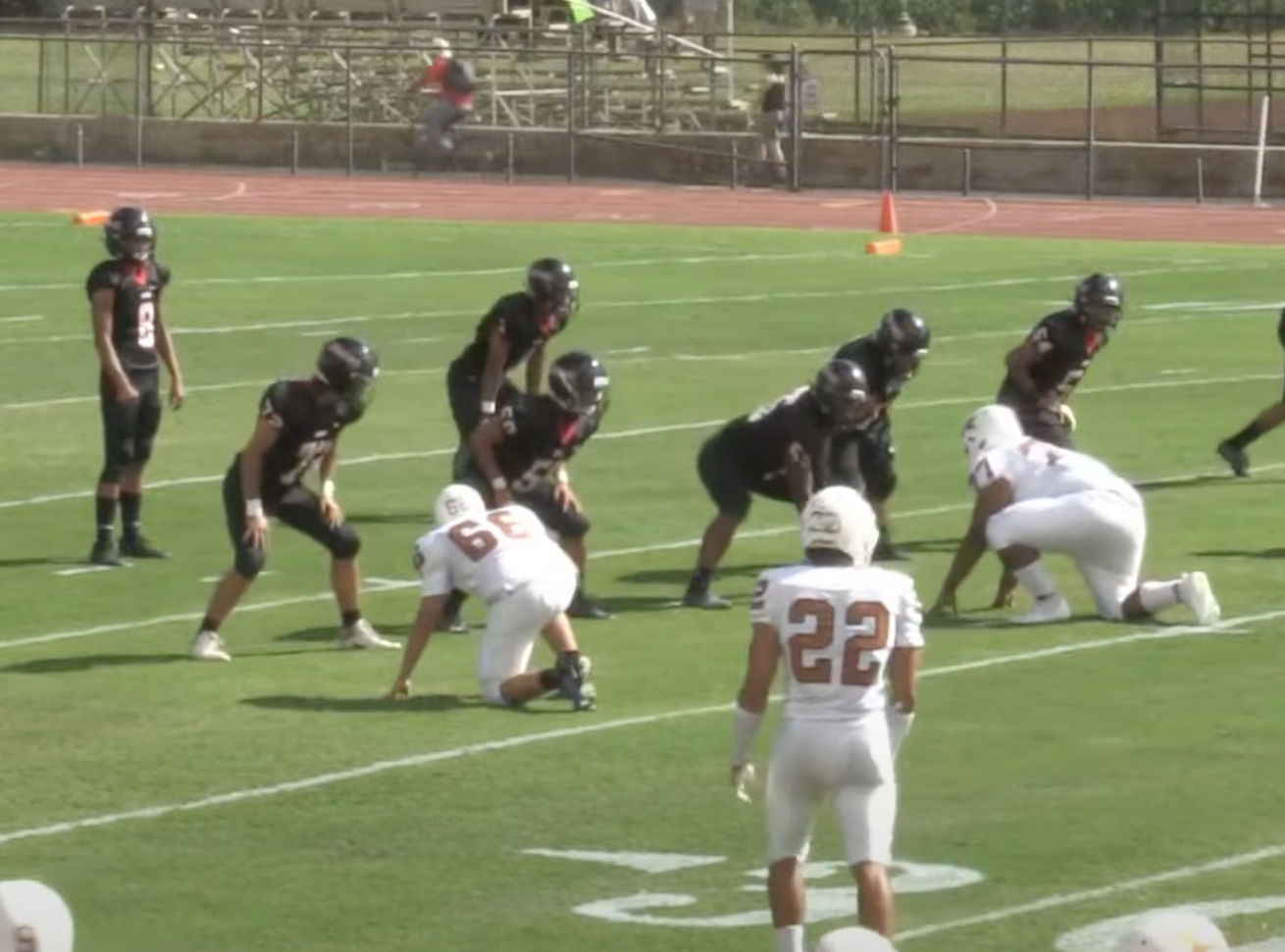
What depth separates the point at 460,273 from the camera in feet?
112

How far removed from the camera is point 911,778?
12805 millimetres

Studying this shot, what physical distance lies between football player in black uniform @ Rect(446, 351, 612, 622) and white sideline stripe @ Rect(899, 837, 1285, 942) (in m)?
4.57

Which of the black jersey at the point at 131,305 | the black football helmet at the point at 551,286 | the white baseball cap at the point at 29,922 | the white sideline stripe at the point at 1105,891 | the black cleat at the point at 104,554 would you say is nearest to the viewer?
the white baseball cap at the point at 29,922

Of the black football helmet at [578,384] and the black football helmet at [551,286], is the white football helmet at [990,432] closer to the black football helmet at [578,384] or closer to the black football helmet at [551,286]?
the black football helmet at [578,384]

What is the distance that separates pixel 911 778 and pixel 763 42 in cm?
5259

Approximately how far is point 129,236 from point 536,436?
128 inches

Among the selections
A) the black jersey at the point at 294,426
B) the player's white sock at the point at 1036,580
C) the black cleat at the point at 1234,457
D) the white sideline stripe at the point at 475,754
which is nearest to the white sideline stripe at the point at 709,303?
the black cleat at the point at 1234,457

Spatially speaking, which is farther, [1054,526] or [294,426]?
[1054,526]

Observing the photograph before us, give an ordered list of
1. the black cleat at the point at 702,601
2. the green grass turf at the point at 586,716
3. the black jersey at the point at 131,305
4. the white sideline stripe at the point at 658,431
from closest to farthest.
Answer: the green grass turf at the point at 586,716
the black cleat at the point at 702,601
the black jersey at the point at 131,305
the white sideline stripe at the point at 658,431

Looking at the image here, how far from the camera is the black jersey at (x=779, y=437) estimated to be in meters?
15.8

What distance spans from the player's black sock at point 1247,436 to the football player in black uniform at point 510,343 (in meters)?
5.07

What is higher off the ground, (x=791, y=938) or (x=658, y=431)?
(x=658, y=431)

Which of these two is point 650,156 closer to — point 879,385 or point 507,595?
point 879,385

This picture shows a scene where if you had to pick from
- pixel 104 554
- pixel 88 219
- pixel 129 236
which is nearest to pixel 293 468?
pixel 129 236
